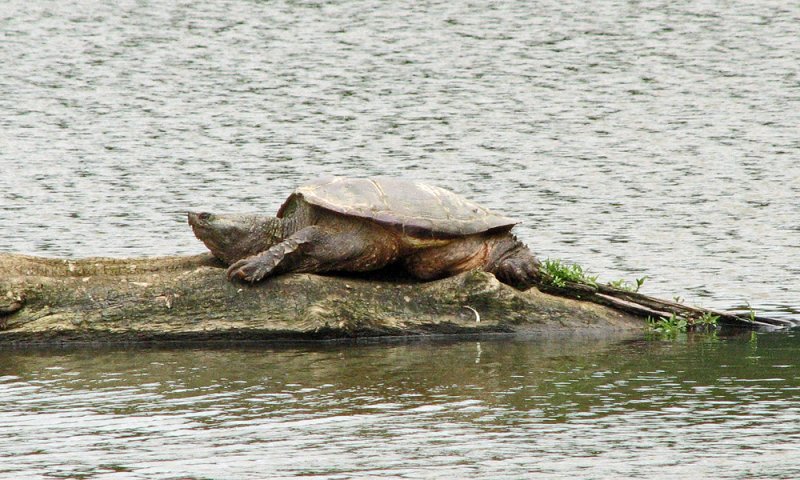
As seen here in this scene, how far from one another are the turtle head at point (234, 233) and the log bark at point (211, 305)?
9.4 inches

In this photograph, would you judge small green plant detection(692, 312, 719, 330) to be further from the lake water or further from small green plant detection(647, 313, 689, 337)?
the lake water

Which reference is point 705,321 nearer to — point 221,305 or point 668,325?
point 668,325

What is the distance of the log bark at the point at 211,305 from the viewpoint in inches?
415

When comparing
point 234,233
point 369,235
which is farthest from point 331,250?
point 234,233

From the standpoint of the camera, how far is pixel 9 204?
18688 millimetres

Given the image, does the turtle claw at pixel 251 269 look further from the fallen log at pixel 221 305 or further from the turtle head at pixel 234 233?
the turtle head at pixel 234 233

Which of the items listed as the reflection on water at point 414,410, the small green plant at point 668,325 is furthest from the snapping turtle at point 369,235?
the small green plant at point 668,325

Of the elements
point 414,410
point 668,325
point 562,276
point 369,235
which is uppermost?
point 369,235

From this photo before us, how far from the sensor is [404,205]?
10.8 m

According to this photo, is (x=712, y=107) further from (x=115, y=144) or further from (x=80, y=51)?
(x=80, y=51)

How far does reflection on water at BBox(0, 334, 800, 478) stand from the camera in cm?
712

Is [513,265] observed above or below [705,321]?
above

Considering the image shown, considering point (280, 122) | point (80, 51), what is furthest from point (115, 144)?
point (80, 51)

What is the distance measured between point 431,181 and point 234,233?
10116 mm
